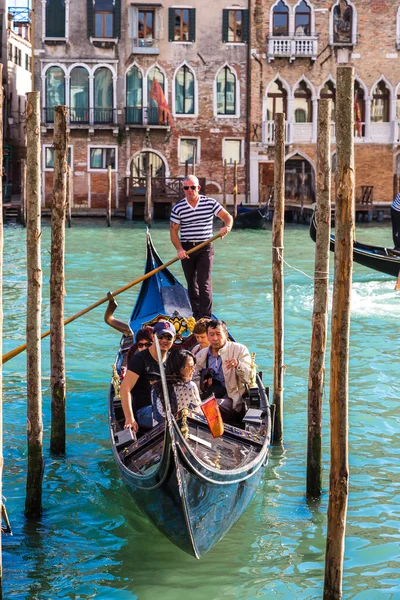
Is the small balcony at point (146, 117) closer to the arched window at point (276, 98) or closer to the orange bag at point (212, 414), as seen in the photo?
the arched window at point (276, 98)

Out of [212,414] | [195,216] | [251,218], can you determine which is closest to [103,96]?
[251,218]

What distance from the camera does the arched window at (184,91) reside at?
1560 cm

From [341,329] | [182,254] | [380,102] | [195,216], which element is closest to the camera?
[341,329]

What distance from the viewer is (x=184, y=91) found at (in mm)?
15656

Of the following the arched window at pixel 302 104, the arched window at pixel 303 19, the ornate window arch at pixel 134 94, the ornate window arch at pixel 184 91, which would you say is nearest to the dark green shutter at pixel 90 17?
the ornate window arch at pixel 134 94

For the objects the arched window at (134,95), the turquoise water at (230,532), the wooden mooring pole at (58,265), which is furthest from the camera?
the arched window at (134,95)

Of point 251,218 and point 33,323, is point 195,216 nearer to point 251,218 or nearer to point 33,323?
point 33,323

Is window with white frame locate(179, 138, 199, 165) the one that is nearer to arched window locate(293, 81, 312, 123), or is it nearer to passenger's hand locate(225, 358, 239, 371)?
arched window locate(293, 81, 312, 123)

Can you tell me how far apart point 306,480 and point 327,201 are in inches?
36.3

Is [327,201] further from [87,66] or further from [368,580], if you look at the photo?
[87,66]

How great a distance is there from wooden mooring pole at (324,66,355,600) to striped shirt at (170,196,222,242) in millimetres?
2127

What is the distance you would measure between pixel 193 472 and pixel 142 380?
0.82 metres

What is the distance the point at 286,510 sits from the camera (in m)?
3.08

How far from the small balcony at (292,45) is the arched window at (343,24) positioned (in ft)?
1.39
